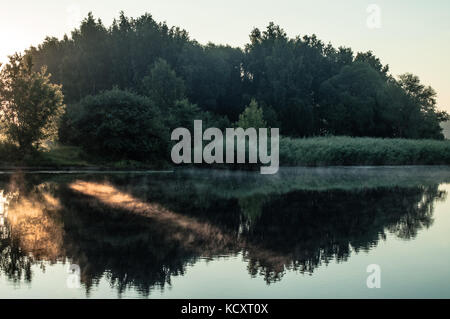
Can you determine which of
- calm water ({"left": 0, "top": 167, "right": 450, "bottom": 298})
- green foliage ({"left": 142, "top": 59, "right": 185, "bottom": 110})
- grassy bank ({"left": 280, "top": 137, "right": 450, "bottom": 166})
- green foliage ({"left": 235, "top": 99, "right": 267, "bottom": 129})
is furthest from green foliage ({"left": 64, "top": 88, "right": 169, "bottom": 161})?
calm water ({"left": 0, "top": 167, "right": 450, "bottom": 298})

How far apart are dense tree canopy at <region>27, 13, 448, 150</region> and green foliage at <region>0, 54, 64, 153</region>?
61.6ft

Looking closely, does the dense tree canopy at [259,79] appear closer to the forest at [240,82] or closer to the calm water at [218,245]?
the forest at [240,82]

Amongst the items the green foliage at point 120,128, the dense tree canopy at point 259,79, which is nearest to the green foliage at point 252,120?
the dense tree canopy at point 259,79

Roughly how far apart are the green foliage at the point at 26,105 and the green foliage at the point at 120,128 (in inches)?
88.2

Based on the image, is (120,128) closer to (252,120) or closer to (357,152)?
(252,120)

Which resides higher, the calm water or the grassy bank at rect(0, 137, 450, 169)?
the grassy bank at rect(0, 137, 450, 169)

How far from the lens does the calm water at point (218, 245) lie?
26.3 ft

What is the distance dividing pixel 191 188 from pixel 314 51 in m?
51.9

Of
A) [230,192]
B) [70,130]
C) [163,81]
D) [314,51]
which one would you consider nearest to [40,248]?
[230,192]

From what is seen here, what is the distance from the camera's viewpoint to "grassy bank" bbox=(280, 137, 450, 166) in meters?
42.3

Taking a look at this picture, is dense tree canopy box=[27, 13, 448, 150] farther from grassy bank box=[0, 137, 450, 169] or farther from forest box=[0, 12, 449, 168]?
grassy bank box=[0, 137, 450, 169]

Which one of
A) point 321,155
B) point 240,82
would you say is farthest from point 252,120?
point 240,82

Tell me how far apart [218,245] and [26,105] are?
92.7ft
